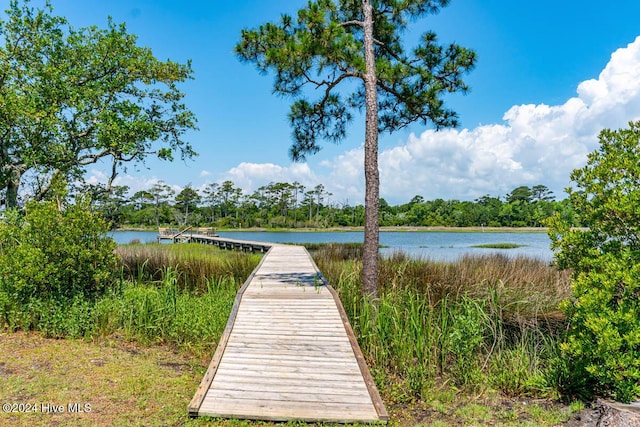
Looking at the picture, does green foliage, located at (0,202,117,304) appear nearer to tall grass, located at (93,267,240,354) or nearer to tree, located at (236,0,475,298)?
tall grass, located at (93,267,240,354)

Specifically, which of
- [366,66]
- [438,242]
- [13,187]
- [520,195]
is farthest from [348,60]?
[520,195]

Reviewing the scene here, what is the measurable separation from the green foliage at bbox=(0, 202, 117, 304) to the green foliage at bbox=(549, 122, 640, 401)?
6.15 metres

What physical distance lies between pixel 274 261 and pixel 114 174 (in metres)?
5.67

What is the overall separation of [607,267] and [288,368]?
3112mm

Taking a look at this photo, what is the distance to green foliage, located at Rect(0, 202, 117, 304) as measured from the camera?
18.0 ft

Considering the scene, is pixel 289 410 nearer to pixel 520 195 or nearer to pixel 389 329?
pixel 389 329

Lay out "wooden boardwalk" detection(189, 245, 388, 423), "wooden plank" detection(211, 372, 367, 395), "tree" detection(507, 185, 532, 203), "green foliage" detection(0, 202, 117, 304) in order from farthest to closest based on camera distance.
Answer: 1. "tree" detection(507, 185, 532, 203)
2. "green foliage" detection(0, 202, 117, 304)
3. "wooden plank" detection(211, 372, 367, 395)
4. "wooden boardwalk" detection(189, 245, 388, 423)

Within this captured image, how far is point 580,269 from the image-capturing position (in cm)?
366

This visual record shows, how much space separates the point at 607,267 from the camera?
3.24 metres

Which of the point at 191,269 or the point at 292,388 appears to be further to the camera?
the point at 191,269

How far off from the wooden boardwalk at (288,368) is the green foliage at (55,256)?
237 cm

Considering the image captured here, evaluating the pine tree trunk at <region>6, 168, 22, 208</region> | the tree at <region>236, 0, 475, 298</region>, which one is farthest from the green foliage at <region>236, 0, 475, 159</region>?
the pine tree trunk at <region>6, 168, 22, 208</region>

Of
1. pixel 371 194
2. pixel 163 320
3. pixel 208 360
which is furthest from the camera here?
pixel 371 194

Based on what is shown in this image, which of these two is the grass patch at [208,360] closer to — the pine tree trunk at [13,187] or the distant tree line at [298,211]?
the pine tree trunk at [13,187]
